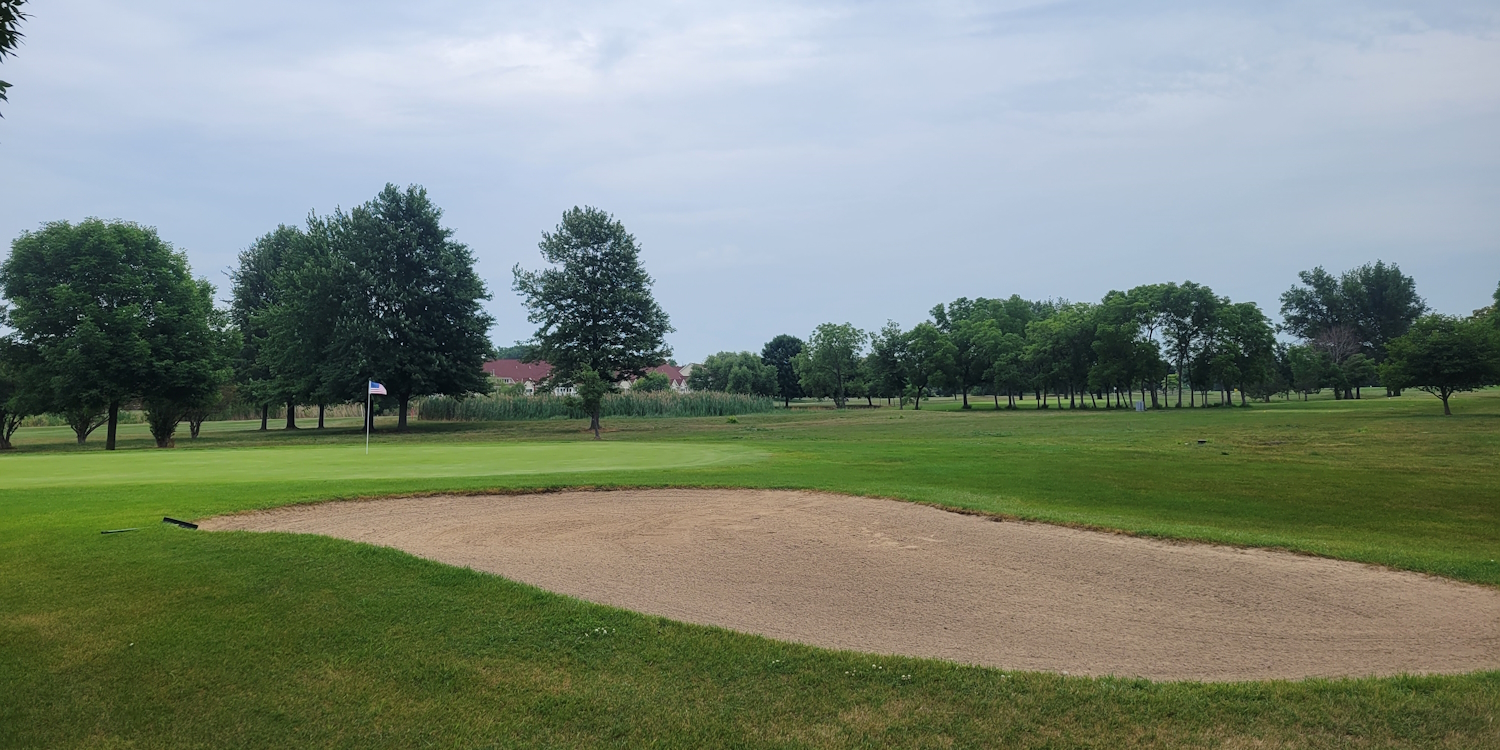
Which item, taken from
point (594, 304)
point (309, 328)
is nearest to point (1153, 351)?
point (594, 304)

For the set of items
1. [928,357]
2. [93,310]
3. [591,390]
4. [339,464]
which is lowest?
[339,464]

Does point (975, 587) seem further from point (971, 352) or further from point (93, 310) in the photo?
point (971, 352)

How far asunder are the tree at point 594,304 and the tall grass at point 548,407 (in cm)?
1227

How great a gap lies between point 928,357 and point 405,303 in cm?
6578

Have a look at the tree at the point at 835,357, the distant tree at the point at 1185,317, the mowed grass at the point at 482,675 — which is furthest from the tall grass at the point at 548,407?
the mowed grass at the point at 482,675

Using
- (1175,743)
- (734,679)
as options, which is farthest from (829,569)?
(1175,743)

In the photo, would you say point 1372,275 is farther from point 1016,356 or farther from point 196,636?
point 196,636

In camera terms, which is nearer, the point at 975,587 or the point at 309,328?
the point at 975,587

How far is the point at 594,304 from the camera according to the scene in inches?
2028

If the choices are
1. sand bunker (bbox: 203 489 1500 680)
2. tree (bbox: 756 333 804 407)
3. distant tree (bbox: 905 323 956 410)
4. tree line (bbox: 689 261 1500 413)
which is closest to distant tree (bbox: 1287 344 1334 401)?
tree line (bbox: 689 261 1500 413)

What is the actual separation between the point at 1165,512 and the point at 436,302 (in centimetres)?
4665

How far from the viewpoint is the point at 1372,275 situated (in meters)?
121

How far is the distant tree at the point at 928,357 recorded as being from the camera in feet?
312

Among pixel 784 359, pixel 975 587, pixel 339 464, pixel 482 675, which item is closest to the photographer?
pixel 482 675
